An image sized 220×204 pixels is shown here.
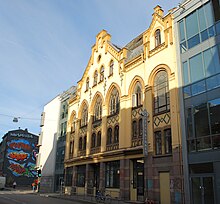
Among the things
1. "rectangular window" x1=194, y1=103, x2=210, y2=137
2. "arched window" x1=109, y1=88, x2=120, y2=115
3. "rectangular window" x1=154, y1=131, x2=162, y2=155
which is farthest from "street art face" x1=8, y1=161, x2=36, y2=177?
"rectangular window" x1=194, y1=103, x2=210, y2=137

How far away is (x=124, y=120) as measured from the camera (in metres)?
25.3

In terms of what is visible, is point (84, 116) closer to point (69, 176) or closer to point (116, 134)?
point (69, 176)

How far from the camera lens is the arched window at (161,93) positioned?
2106 centimetres

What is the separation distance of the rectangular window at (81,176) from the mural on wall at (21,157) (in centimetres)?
3717

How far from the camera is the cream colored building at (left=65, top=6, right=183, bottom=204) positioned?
65.1ft

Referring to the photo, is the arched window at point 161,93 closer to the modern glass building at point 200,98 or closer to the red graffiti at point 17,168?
the modern glass building at point 200,98

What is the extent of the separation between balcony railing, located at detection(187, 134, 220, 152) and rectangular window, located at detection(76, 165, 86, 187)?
17035mm

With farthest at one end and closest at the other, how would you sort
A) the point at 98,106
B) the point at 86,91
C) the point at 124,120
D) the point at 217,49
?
the point at 86,91 < the point at 98,106 < the point at 124,120 < the point at 217,49

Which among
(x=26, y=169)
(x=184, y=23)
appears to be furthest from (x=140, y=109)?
(x=26, y=169)

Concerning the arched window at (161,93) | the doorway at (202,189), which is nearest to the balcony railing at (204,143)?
the doorway at (202,189)

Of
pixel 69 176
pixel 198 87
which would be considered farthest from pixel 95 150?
pixel 198 87

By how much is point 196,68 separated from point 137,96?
25.3 ft

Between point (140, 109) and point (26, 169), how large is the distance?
52351 mm

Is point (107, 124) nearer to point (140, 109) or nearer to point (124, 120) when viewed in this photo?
point (124, 120)
